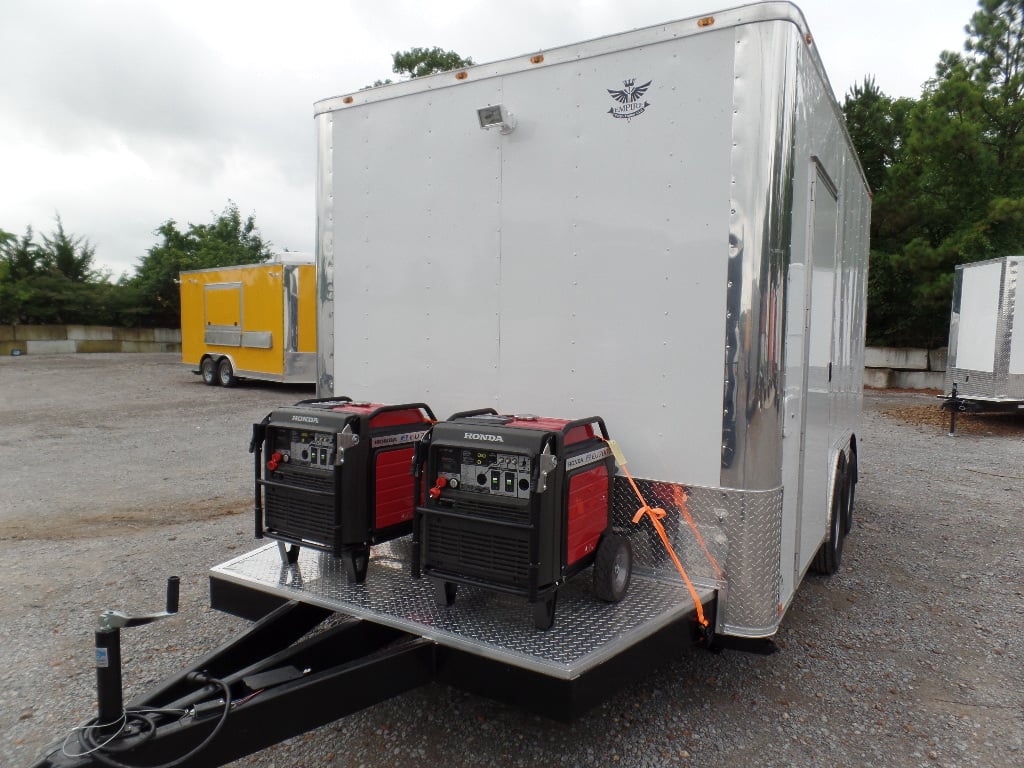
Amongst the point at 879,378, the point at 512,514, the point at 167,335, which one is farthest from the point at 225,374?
the point at 879,378

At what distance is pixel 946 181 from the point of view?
17078mm

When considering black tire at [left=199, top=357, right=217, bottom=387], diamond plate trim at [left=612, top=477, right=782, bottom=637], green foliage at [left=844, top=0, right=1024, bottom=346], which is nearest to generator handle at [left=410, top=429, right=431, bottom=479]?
diamond plate trim at [left=612, top=477, right=782, bottom=637]

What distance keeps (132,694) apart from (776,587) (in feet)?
9.14

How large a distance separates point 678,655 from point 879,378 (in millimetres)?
18102

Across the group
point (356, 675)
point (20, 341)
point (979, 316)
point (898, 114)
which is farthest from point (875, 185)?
point (20, 341)

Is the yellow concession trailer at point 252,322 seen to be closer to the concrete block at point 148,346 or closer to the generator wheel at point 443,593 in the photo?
the generator wheel at point 443,593

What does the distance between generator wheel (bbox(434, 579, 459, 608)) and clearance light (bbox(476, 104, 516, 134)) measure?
78.8 inches

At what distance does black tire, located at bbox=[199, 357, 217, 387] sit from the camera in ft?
55.8

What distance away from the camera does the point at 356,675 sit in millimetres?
2279

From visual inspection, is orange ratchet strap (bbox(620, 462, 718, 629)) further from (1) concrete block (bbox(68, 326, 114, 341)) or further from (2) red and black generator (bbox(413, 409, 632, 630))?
(1) concrete block (bbox(68, 326, 114, 341))

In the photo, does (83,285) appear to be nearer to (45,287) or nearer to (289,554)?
(45,287)

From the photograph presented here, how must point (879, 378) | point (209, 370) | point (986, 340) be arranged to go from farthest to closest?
point (879, 378), point (209, 370), point (986, 340)

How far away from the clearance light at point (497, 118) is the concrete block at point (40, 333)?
2788 cm

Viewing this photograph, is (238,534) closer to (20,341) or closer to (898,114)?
(898,114)
